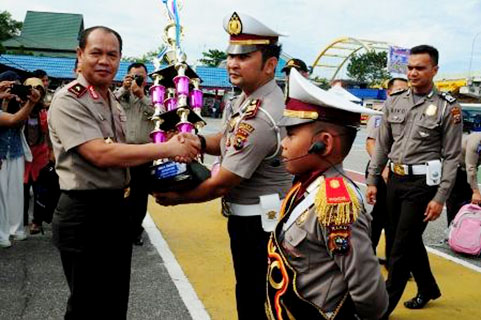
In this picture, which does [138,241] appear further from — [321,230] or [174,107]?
[321,230]

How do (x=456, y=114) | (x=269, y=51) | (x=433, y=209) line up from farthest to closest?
(x=456, y=114), (x=433, y=209), (x=269, y=51)

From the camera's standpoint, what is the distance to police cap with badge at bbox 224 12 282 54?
255 cm

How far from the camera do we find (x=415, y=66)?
Answer: 12.1 ft

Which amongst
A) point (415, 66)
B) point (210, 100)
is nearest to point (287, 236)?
point (415, 66)

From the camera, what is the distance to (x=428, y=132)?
3.72 metres

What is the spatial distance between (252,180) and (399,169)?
5.80ft

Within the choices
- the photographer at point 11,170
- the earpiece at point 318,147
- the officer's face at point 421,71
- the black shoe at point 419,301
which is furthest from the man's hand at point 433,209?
the photographer at point 11,170

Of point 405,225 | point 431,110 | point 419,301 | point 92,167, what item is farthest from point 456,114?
point 92,167

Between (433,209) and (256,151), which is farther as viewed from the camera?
(433,209)

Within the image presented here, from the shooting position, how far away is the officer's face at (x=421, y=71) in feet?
12.1

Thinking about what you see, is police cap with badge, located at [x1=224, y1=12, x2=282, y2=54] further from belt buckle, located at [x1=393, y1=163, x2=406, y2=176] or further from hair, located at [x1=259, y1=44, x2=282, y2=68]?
belt buckle, located at [x1=393, y1=163, x2=406, y2=176]

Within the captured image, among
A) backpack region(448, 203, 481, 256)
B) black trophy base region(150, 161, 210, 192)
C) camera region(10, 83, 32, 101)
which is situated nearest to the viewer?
black trophy base region(150, 161, 210, 192)

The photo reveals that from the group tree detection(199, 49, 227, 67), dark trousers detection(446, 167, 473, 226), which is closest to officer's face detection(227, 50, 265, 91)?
dark trousers detection(446, 167, 473, 226)

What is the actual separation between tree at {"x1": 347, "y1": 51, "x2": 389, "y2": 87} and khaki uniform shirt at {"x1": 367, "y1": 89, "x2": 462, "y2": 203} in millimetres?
78624
